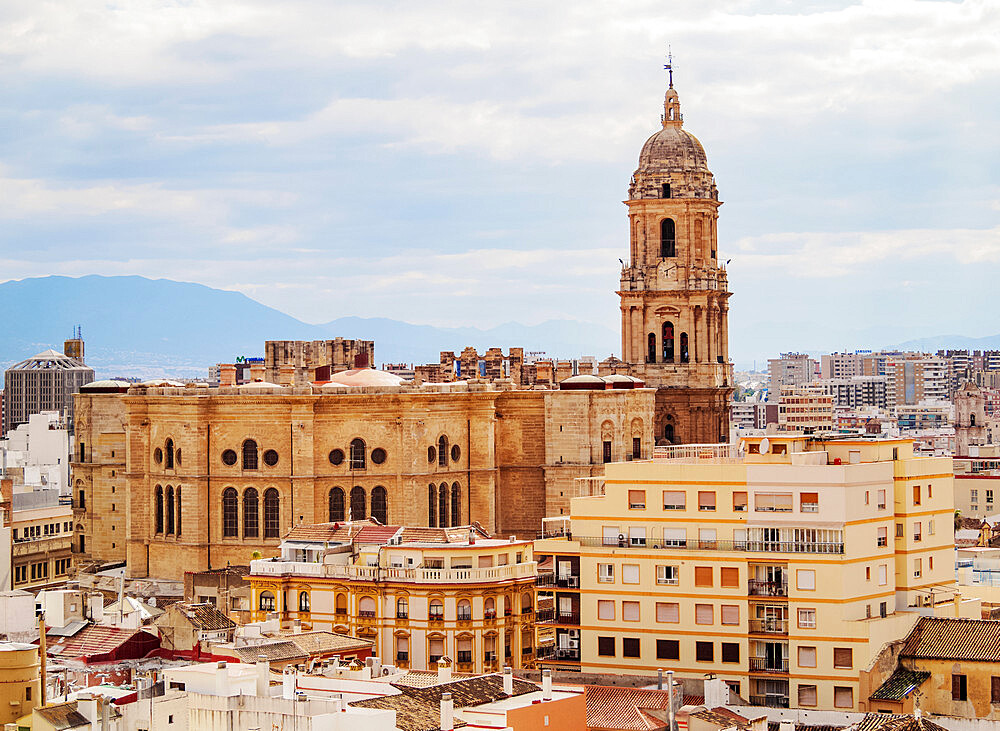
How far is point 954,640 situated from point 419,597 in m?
15.5

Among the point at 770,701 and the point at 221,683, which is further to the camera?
the point at 770,701

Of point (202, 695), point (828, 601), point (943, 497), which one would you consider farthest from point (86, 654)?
point (943, 497)

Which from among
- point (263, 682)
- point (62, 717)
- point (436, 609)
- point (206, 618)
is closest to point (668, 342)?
point (206, 618)

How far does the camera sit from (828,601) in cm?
5216

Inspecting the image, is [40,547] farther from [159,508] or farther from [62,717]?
[62,717]

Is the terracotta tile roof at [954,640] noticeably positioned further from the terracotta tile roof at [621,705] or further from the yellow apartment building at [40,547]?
the yellow apartment building at [40,547]

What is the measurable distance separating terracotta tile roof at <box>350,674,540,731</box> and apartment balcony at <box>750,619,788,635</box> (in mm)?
9034

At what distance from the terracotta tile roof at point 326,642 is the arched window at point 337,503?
825 inches

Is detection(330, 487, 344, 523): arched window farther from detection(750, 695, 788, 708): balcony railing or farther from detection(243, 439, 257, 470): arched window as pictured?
detection(750, 695, 788, 708): balcony railing

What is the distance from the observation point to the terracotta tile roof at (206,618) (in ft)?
199

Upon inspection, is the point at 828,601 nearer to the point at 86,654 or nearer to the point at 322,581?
the point at 322,581

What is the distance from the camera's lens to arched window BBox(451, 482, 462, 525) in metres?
80.9

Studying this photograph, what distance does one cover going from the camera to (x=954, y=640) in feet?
171

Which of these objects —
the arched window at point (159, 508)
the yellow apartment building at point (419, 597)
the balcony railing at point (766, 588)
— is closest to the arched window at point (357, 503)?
the arched window at point (159, 508)
